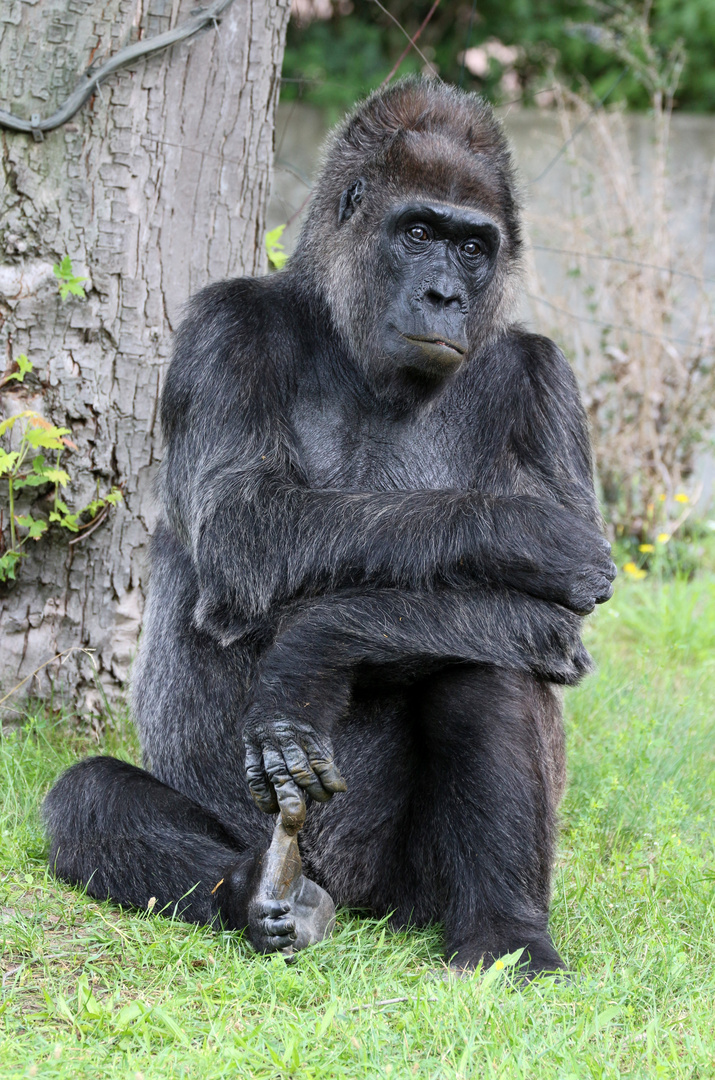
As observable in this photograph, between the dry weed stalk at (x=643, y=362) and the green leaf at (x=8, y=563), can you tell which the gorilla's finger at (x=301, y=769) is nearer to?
the green leaf at (x=8, y=563)

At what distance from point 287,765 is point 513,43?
10.0 meters

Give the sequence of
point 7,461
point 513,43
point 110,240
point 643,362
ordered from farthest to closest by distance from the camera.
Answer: point 513,43
point 643,362
point 110,240
point 7,461

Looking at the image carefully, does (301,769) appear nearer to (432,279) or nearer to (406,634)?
(406,634)

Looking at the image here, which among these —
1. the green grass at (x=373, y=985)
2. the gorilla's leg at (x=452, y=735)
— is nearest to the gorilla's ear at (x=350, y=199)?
the gorilla's leg at (x=452, y=735)

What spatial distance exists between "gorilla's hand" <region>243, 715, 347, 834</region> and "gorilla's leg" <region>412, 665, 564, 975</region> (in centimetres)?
34

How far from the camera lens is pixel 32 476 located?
13.2 feet

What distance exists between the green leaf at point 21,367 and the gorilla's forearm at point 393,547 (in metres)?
1.21

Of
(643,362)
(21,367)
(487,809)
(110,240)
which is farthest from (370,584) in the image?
(643,362)

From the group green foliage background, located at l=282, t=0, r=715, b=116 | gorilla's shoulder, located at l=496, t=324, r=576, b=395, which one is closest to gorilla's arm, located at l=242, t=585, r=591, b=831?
gorilla's shoulder, located at l=496, t=324, r=576, b=395

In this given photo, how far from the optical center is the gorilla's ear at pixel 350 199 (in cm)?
338

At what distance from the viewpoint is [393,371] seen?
329cm

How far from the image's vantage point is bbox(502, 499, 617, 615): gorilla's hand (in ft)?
10.2

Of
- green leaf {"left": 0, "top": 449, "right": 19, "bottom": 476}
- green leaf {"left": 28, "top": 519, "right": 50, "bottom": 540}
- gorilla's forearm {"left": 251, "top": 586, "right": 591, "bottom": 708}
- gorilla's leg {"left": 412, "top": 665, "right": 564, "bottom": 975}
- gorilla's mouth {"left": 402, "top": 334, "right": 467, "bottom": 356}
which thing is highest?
gorilla's mouth {"left": 402, "top": 334, "right": 467, "bottom": 356}

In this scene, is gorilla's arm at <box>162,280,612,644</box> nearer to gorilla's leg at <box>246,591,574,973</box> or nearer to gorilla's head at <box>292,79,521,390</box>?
gorilla's leg at <box>246,591,574,973</box>
